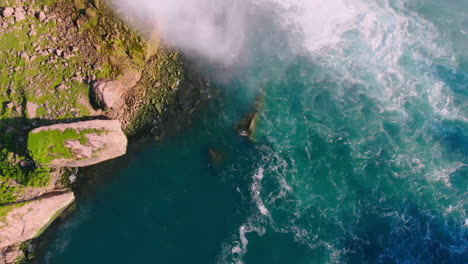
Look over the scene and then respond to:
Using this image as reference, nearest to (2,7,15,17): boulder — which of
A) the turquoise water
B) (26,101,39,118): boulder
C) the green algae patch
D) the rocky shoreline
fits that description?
the rocky shoreline

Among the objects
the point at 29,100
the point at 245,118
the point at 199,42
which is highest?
the point at 199,42

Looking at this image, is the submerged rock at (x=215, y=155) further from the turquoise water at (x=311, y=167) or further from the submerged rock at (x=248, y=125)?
the submerged rock at (x=248, y=125)

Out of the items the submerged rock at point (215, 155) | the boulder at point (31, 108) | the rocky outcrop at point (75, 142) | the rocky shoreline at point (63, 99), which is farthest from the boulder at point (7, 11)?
the submerged rock at point (215, 155)

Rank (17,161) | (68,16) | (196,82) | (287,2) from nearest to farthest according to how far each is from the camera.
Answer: (17,161), (68,16), (196,82), (287,2)

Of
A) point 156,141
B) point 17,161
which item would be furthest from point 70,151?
point 156,141

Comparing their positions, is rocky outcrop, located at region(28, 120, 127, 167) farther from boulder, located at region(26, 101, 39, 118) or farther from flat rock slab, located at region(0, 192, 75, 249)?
flat rock slab, located at region(0, 192, 75, 249)

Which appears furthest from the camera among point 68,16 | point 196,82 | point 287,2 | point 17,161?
point 287,2

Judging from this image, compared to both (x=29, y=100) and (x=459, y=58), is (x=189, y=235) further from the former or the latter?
(x=459, y=58)

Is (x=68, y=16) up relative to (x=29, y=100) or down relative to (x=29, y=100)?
up
